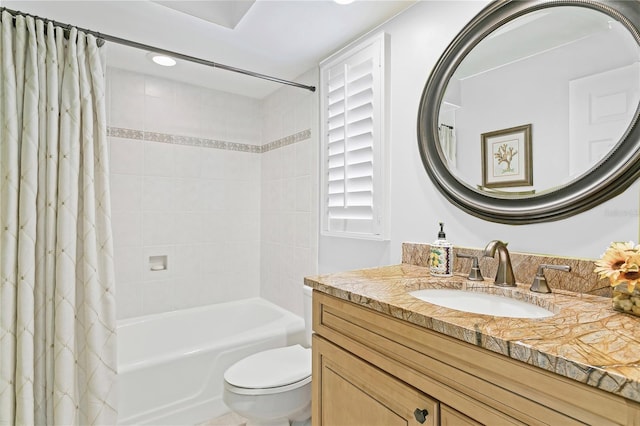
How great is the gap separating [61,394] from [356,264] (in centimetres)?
155

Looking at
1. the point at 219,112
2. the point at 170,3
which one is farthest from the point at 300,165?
the point at 170,3

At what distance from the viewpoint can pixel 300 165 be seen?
2.40 meters

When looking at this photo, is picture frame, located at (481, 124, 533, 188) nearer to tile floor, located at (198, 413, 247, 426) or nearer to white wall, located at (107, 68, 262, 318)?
tile floor, located at (198, 413, 247, 426)

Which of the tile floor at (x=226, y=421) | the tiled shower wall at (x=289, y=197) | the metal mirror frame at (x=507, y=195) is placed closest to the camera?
the metal mirror frame at (x=507, y=195)

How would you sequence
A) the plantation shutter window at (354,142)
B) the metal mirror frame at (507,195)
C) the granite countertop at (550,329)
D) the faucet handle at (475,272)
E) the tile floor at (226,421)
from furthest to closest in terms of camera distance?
the tile floor at (226,421), the plantation shutter window at (354,142), the faucet handle at (475,272), the metal mirror frame at (507,195), the granite countertop at (550,329)

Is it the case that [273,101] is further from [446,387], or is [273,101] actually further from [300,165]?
[446,387]

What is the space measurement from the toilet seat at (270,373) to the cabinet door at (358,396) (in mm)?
340

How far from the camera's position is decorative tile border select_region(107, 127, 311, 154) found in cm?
231

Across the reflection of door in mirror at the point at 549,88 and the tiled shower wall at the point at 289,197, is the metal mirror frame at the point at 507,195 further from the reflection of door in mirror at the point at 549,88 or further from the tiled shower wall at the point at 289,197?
the tiled shower wall at the point at 289,197

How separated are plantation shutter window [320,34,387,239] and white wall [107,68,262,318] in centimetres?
103

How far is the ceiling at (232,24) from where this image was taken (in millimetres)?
1583

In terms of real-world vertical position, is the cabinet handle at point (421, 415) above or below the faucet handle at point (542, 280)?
below

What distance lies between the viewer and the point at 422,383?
81cm

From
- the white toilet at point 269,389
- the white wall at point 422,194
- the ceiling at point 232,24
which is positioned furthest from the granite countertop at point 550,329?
the ceiling at point 232,24
